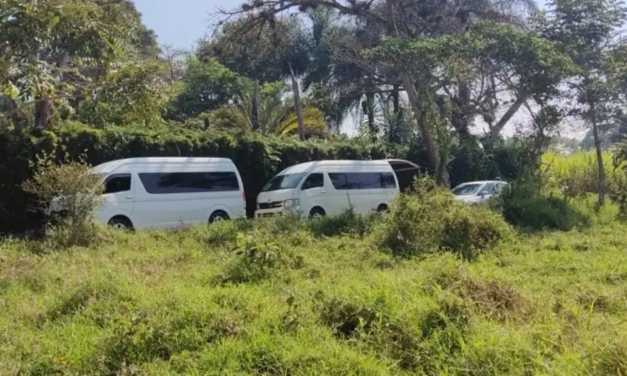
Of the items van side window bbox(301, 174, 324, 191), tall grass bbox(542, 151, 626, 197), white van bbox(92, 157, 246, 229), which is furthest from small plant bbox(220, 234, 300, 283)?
tall grass bbox(542, 151, 626, 197)

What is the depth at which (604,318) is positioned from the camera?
4.71 metres

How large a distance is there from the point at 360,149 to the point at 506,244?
402 inches

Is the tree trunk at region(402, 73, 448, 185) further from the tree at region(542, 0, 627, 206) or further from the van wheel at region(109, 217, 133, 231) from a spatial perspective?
the van wheel at region(109, 217, 133, 231)

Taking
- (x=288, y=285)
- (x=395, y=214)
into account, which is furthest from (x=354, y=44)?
(x=288, y=285)

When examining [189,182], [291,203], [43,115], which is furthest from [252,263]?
[43,115]

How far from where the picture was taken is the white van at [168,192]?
36.9 feet

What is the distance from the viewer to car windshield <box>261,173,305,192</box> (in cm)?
1372

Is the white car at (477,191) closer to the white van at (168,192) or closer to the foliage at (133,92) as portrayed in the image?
the white van at (168,192)

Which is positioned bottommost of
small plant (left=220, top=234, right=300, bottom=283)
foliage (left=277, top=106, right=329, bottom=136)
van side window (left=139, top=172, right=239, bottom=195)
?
small plant (left=220, top=234, right=300, bottom=283)

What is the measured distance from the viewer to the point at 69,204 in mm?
9156

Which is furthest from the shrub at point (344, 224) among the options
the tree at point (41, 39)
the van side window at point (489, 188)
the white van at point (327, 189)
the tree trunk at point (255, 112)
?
the tree trunk at point (255, 112)

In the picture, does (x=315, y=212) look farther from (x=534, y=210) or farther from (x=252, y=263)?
(x=252, y=263)

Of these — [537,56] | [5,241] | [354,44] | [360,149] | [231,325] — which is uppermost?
[354,44]

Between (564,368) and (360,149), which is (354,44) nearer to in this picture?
(360,149)
